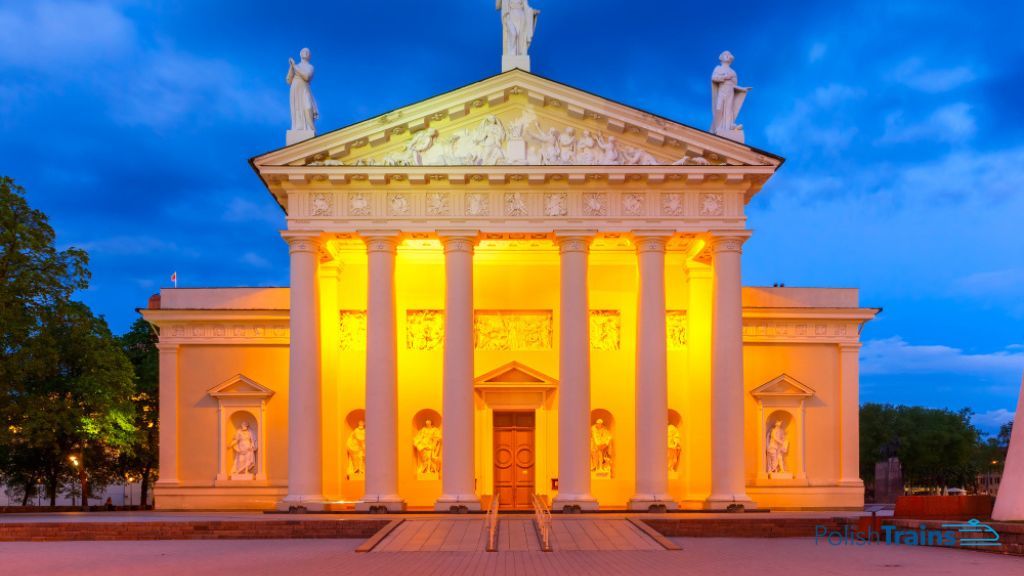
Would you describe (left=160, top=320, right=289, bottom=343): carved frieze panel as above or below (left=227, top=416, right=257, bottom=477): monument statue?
above

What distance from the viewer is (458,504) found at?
105 ft

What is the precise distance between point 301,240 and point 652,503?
41.1 ft

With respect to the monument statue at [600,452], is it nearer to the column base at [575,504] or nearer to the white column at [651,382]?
the white column at [651,382]

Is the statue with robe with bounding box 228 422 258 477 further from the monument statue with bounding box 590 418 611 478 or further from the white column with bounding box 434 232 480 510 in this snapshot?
the monument statue with bounding box 590 418 611 478

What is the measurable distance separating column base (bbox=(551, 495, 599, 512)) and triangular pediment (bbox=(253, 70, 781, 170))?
31.2 ft

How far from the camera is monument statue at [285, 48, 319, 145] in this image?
113 feet

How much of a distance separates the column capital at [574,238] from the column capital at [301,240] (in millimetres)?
6964

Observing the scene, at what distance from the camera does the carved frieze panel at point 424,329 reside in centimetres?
3744

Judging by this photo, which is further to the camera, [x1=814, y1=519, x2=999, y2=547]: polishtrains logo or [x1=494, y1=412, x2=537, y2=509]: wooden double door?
[x1=494, y1=412, x2=537, y2=509]: wooden double door

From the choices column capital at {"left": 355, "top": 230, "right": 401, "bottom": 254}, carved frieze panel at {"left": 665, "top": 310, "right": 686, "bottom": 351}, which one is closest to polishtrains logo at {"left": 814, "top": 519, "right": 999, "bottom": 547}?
carved frieze panel at {"left": 665, "top": 310, "right": 686, "bottom": 351}

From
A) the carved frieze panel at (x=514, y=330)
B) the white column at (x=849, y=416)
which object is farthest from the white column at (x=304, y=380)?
the white column at (x=849, y=416)

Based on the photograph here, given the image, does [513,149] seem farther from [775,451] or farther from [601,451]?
[775,451]

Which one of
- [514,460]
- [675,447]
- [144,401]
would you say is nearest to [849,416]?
[675,447]

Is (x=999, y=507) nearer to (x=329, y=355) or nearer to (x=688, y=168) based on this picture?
(x=688, y=168)
